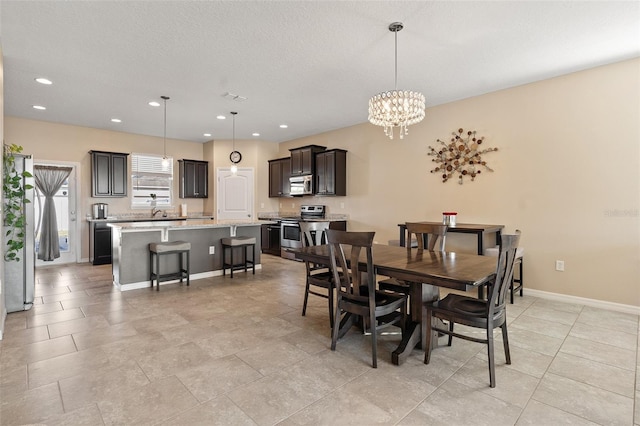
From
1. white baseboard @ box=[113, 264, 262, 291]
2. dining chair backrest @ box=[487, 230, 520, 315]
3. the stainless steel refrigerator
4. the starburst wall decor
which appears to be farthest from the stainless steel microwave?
dining chair backrest @ box=[487, 230, 520, 315]

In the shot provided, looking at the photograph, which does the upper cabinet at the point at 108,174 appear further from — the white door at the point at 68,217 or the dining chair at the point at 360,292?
the dining chair at the point at 360,292

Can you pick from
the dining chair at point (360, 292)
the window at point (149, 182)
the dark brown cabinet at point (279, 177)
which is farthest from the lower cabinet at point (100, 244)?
the dining chair at point (360, 292)

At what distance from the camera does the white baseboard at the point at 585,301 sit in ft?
12.0

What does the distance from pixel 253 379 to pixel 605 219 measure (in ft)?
13.8

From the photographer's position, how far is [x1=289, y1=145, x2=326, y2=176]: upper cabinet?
23.0 ft

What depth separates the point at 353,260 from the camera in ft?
8.43

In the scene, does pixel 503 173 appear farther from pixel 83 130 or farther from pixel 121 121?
pixel 83 130

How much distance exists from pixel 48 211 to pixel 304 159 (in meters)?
5.10

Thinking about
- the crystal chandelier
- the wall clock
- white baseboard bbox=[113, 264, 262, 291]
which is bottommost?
white baseboard bbox=[113, 264, 262, 291]

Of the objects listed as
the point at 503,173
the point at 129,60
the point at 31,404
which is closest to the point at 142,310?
the point at 31,404

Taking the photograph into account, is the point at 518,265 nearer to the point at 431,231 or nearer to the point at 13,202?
the point at 431,231

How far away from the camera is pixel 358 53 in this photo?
11.3 feet

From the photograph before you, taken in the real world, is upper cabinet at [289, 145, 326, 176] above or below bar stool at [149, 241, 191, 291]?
above

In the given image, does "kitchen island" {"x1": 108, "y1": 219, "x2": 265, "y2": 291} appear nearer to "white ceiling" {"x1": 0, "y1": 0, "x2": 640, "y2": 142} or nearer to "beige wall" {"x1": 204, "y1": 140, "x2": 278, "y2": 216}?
"white ceiling" {"x1": 0, "y1": 0, "x2": 640, "y2": 142}
